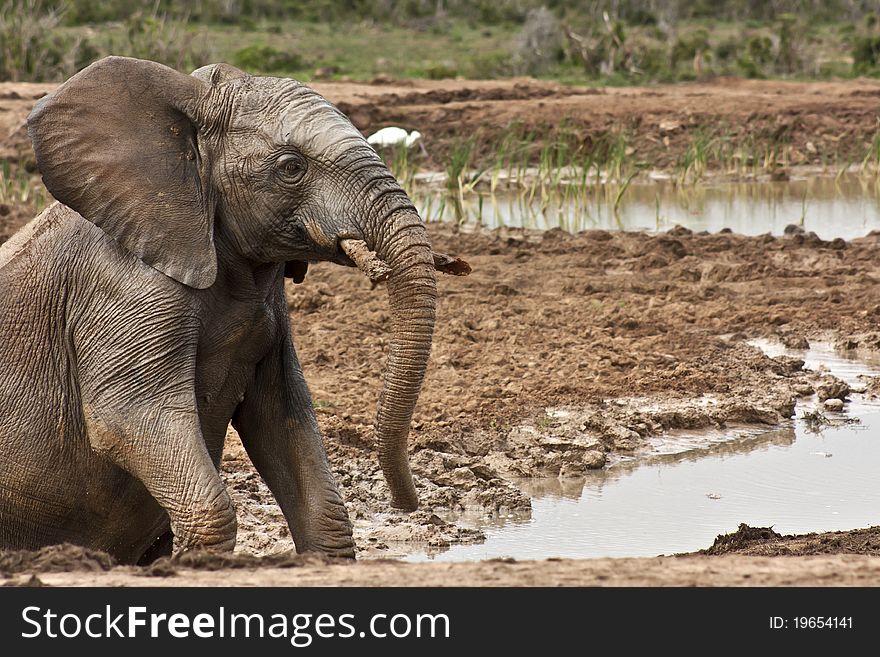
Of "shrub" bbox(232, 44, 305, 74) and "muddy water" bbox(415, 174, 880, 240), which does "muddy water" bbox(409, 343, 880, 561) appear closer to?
"muddy water" bbox(415, 174, 880, 240)

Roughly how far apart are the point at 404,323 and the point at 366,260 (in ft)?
0.92

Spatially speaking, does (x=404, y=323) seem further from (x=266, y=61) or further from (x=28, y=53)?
(x=266, y=61)

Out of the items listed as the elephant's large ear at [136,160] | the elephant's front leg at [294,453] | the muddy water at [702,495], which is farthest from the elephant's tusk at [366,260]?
the muddy water at [702,495]

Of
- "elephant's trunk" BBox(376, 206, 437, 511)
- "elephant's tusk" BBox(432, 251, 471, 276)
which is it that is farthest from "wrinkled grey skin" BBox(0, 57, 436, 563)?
"elephant's tusk" BBox(432, 251, 471, 276)

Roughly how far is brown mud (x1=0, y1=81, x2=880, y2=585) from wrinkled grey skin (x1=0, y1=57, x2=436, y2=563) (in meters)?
0.57

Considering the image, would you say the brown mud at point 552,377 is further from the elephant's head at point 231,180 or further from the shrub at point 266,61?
the shrub at point 266,61

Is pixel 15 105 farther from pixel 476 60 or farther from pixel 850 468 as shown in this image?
pixel 850 468

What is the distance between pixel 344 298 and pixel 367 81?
1544 centimetres

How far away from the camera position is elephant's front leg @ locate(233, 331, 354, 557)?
17.0ft

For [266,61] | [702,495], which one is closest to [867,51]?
[266,61]

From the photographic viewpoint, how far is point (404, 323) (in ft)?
15.8

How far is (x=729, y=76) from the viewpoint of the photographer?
28.4 m

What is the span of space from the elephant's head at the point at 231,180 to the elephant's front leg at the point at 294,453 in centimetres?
30

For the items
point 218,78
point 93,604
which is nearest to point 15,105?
point 218,78
